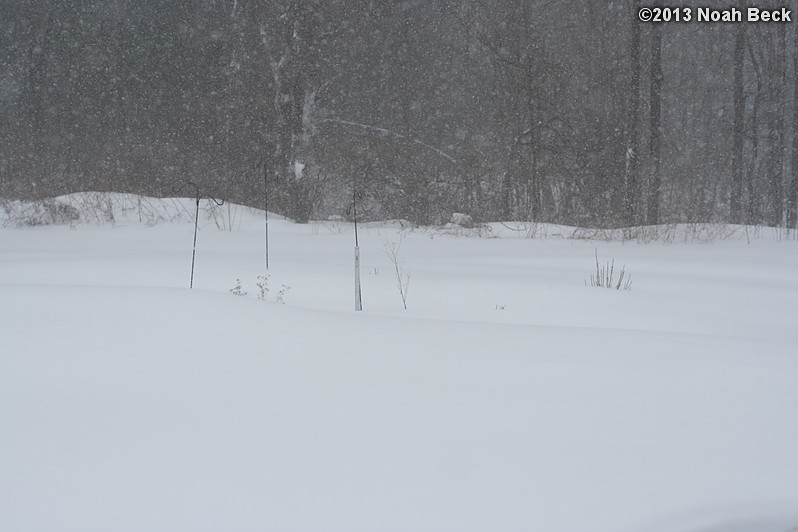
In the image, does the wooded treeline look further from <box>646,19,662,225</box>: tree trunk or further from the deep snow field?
the deep snow field

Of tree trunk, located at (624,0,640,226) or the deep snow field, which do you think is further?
tree trunk, located at (624,0,640,226)

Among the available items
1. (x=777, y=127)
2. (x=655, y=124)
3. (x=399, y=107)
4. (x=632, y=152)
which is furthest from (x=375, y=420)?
→ (x=399, y=107)

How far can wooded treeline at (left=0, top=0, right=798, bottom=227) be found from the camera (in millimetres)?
15734

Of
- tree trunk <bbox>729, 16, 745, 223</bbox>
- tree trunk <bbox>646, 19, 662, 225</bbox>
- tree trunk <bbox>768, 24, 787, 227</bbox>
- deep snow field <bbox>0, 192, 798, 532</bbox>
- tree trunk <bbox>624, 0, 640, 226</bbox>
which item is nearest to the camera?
deep snow field <bbox>0, 192, 798, 532</bbox>

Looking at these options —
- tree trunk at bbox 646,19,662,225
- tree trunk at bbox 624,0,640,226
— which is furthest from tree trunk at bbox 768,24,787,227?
tree trunk at bbox 624,0,640,226

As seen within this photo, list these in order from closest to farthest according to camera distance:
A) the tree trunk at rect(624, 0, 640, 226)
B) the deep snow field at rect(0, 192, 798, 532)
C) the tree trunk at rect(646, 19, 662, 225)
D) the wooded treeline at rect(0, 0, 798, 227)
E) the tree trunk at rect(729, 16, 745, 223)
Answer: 1. the deep snow field at rect(0, 192, 798, 532)
2. the tree trunk at rect(646, 19, 662, 225)
3. the tree trunk at rect(624, 0, 640, 226)
4. the wooded treeline at rect(0, 0, 798, 227)
5. the tree trunk at rect(729, 16, 745, 223)

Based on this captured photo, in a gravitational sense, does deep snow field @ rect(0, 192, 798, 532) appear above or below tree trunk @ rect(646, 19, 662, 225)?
below

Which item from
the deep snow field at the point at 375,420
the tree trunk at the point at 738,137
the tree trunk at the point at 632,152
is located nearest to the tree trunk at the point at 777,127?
the tree trunk at the point at 738,137

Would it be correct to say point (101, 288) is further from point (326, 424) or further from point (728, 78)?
point (728, 78)

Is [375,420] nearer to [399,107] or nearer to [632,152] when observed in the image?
[632,152]

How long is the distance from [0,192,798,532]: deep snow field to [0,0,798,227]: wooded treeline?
9.42 m

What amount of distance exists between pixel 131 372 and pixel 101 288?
137cm

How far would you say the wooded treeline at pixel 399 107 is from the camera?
15.7 metres

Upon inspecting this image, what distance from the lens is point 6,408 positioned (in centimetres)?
259
